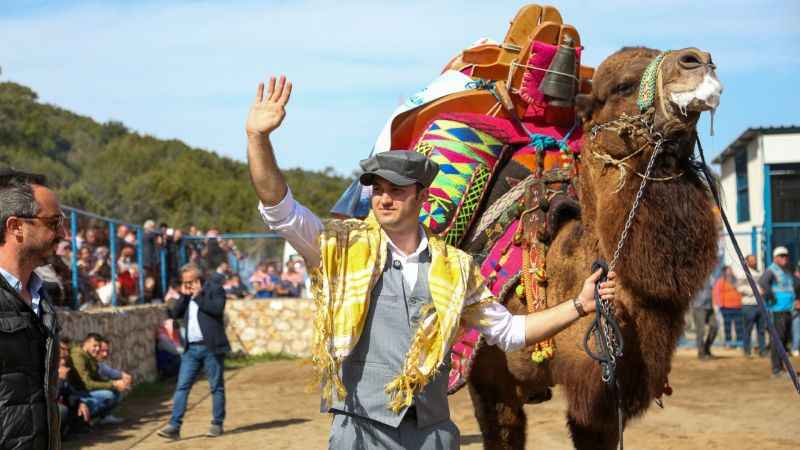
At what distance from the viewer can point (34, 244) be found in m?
3.38

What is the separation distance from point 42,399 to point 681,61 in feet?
9.18

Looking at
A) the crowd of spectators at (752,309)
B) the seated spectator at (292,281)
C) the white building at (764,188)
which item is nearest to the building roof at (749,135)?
the white building at (764,188)

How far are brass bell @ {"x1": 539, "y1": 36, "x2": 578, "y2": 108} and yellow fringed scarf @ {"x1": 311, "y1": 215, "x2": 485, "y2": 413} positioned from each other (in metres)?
2.67

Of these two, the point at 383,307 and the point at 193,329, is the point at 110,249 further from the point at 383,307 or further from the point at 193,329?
the point at 383,307

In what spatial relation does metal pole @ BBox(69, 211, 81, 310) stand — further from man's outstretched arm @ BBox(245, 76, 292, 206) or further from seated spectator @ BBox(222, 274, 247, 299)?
man's outstretched arm @ BBox(245, 76, 292, 206)

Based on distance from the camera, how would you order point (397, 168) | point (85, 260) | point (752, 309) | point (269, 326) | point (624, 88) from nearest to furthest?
point (397, 168) < point (624, 88) < point (85, 260) < point (752, 309) < point (269, 326)

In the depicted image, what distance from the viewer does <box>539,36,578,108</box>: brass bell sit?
19.0ft

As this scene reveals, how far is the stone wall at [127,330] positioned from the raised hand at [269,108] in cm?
751

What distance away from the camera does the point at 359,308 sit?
326cm

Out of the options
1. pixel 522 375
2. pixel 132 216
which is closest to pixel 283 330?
pixel 522 375

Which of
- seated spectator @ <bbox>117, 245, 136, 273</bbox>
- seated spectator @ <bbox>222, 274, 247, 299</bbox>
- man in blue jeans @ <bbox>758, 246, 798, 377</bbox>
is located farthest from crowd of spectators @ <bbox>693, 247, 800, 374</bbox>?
seated spectator @ <bbox>222, 274, 247, 299</bbox>

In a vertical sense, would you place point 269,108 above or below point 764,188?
below

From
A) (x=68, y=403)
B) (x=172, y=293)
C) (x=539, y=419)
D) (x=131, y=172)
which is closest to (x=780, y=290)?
(x=539, y=419)

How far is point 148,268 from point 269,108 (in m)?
13.5
